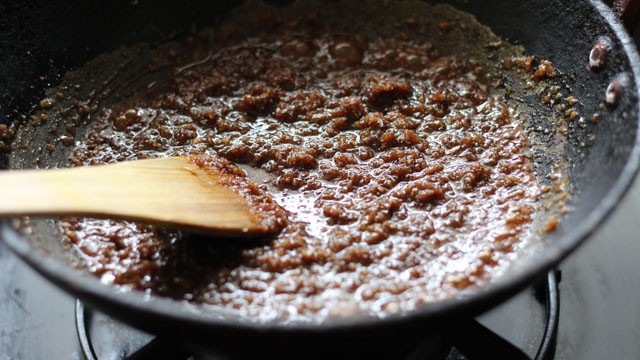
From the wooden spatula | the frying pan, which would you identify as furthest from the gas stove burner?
the wooden spatula

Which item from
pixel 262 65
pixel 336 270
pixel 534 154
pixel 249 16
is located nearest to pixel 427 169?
pixel 534 154

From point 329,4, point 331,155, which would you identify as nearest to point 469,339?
point 331,155

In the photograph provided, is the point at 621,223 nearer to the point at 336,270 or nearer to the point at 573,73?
the point at 573,73

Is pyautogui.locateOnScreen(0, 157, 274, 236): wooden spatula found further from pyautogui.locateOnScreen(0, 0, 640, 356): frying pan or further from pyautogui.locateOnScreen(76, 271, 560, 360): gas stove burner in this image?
pyautogui.locateOnScreen(76, 271, 560, 360): gas stove burner

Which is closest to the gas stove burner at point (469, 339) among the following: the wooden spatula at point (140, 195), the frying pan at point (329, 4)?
the frying pan at point (329, 4)

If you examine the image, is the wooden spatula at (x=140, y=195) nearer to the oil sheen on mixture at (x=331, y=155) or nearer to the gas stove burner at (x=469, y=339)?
the oil sheen on mixture at (x=331, y=155)
